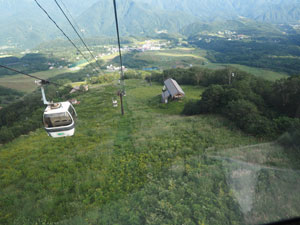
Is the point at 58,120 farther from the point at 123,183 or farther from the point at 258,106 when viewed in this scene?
the point at 258,106

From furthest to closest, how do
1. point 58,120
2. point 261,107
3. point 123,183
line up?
1. point 261,107
2. point 58,120
3. point 123,183

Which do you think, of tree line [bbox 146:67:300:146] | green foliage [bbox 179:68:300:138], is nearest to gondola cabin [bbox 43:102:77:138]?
tree line [bbox 146:67:300:146]

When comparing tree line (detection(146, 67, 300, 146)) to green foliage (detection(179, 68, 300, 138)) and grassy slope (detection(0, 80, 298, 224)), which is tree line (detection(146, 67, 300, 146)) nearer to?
green foliage (detection(179, 68, 300, 138))

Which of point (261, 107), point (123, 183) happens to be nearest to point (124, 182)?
point (123, 183)

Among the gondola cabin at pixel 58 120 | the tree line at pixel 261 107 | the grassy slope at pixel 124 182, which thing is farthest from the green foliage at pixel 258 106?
the gondola cabin at pixel 58 120

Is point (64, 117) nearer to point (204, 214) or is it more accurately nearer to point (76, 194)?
point (76, 194)
